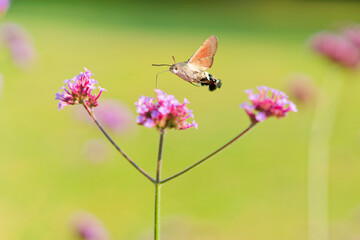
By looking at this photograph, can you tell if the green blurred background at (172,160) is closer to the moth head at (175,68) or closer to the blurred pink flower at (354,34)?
the blurred pink flower at (354,34)

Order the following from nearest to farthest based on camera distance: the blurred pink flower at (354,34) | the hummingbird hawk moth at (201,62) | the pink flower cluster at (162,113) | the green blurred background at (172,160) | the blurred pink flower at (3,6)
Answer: the pink flower cluster at (162,113)
the hummingbird hawk moth at (201,62)
the blurred pink flower at (3,6)
the blurred pink flower at (354,34)
the green blurred background at (172,160)

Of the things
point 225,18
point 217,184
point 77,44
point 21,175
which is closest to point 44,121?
point 21,175

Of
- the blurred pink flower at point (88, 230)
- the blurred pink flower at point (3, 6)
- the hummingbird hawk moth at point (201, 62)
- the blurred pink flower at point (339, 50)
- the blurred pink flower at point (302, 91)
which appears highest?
the blurred pink flower at point (339, 50)

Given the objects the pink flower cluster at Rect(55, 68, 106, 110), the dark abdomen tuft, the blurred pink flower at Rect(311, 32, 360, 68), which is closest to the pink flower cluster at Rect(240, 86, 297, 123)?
the dark abdomen tuft

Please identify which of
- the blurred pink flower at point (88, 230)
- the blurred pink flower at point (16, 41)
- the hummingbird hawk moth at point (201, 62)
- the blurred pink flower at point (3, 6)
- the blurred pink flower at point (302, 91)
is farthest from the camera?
the blurred pink flower at point (302, 91)

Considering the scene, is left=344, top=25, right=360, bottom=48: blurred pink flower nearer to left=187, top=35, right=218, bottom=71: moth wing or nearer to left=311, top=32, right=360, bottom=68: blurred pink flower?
left=311, top=32, right=360, bottom=68: blurred pink flower

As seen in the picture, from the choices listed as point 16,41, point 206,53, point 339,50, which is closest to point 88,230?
point 16,41

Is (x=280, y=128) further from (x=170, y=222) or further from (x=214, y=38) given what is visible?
(x=214, y=38)

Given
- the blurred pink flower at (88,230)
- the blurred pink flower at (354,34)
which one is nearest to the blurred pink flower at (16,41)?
the blurred pink flower at (88,230)
